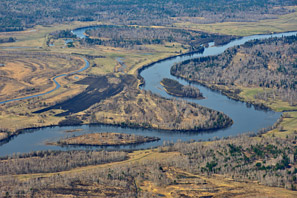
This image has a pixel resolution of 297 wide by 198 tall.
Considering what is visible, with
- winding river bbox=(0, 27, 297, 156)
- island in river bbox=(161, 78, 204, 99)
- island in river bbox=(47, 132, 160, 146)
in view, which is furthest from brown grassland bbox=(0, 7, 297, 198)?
island in river bbox=(161, 78, 204, 99)

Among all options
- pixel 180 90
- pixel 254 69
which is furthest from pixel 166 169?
pixel 254 69

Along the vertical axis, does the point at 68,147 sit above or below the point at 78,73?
below

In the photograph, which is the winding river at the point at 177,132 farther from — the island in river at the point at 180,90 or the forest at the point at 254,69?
the forest at the point at 254,69

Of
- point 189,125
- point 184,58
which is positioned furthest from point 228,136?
point 184,58

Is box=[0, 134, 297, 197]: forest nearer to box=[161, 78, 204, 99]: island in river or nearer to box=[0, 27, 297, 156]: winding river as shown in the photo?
box=[0, 27, 297, 156]: winding river

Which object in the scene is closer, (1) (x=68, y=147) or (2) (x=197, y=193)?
(2) (x=197, y=193)

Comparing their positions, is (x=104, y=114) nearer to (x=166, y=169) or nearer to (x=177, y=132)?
(x=177, y=132)

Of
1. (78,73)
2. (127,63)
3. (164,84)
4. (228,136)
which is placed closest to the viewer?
(228,136)

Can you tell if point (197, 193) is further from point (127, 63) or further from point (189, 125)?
point (127, 63)
